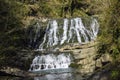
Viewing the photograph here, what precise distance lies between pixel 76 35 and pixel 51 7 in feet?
46.3

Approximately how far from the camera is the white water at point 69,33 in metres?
34.4

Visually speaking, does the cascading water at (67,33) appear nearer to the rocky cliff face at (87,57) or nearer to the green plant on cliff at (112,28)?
the rocky cliff face at (87,57)

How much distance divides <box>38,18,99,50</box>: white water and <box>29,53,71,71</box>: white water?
588cm

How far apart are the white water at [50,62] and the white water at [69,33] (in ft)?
19.3

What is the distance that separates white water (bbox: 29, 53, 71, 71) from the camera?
89.9ft

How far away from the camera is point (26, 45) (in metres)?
34.8

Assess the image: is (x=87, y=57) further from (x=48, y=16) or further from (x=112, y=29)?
(x=48, y=16)

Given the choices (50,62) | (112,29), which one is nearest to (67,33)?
(50,62)

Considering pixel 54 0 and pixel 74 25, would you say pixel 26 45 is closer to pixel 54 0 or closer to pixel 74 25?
pixel 74 25

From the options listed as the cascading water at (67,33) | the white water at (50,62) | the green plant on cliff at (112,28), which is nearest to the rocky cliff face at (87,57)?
the white water at (50,62)

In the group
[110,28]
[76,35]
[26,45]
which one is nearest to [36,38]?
[26,45]

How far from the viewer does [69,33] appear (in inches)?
1405

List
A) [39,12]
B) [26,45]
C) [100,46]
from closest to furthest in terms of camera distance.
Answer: [100,46] → [26,45] → [39,12]

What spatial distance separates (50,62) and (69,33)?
28.4 ft
